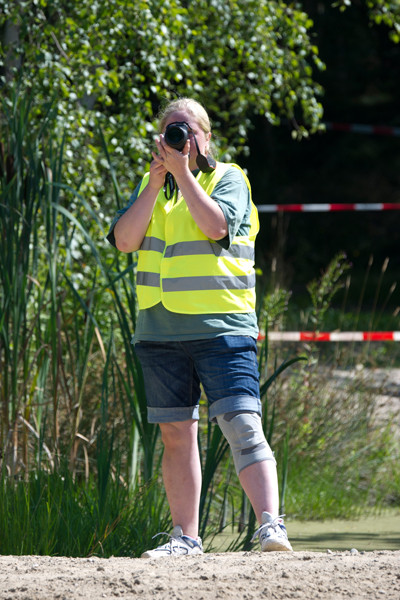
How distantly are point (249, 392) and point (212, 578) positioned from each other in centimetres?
73

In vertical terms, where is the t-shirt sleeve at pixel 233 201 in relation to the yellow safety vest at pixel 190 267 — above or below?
above

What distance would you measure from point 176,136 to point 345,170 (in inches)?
618

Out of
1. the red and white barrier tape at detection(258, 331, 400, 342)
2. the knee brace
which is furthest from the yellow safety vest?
the red and white barrier tape at detection(258, 331, 400, 342)

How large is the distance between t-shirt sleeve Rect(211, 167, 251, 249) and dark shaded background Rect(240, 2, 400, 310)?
546 inches

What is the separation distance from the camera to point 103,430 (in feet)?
10.9

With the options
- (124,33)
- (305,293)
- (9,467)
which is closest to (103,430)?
(9,467)

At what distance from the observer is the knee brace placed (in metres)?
2.98

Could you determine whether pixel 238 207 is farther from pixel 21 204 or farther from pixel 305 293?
pixel 305 293

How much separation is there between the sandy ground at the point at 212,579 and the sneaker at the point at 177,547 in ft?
0.67

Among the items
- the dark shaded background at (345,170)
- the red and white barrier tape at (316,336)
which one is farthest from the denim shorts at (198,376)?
the dark shaded background at (345,170)

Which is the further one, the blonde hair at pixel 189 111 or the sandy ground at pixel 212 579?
the blonde hair at pixel 189 111

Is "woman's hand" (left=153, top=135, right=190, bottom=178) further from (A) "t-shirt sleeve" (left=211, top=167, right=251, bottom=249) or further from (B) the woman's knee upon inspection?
(B) the woman's knee

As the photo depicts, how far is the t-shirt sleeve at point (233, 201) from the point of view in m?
3.02

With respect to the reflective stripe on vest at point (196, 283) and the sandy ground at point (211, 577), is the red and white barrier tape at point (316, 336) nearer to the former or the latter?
the reflective stripe on vest at point (196, 283)
